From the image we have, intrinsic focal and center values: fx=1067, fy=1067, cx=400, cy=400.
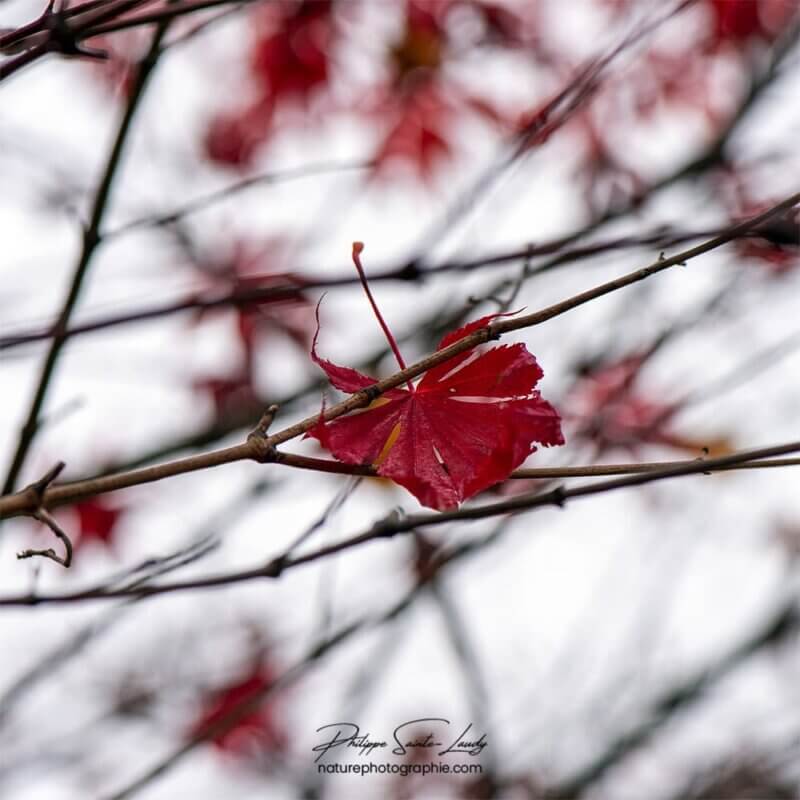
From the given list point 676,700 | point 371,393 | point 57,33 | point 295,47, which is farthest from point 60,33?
point 676,700

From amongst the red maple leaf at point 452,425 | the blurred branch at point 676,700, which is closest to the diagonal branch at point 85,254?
the red maple leaf at point 452,425

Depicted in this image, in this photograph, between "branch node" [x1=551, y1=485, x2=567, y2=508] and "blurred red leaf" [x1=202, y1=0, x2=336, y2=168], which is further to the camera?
"blurred red leaf" [x1=202, y1=0, x2=336, y2=168]

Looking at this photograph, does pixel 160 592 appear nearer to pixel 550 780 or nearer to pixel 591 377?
pixel 591 377

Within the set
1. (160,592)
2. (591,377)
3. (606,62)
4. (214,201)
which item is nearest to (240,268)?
(591,377)

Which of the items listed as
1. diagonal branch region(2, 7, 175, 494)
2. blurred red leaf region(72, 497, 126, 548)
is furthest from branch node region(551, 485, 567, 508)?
blurred red leaf region(72, 497, 126, 548)

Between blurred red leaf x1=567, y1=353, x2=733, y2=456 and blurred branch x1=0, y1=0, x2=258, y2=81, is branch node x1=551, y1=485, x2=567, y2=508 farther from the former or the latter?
blurred red leaf x1=567, y1=353, x2=733, y2=456

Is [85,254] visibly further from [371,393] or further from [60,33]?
[371,393]
